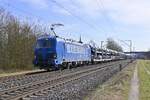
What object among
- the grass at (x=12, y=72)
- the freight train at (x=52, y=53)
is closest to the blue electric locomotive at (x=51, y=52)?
the freight train at (x=52, y=53)

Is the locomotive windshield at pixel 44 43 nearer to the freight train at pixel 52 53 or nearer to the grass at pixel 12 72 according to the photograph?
the freight train at pixel 52 53

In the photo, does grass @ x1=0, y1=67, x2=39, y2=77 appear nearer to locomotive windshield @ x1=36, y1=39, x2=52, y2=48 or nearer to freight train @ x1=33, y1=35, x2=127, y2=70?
freight train @ x1=33, y1=35, x2=127, y2=70

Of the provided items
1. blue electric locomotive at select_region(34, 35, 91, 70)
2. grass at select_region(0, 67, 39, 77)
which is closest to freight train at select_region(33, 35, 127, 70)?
blue electric locomotive at select_region(34, 35, 91, 70)

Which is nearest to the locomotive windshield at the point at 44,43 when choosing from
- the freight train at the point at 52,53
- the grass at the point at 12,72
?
the freight train at the point at 52,53

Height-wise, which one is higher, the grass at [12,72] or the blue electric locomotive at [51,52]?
the blue electric locomotive at [51,52]

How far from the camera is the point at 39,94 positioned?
16.8 meters

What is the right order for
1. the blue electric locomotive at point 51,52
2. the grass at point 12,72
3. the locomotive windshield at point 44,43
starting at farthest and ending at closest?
the locomotive windshield at point 44,43, the blue electric locomotive at point 51,52, the grass at point 12,72

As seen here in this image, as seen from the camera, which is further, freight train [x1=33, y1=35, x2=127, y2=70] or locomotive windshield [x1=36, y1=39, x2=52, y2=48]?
locomotive windshield [x1=36, y1=39, x2=52, y2=48]

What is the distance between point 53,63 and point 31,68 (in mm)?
8047

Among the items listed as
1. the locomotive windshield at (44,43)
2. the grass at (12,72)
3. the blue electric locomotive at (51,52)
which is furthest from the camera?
the locomotive windshield at (44,43)

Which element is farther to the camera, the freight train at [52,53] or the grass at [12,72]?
the freight train at [52,53]

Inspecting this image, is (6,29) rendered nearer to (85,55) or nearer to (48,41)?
(48,41)

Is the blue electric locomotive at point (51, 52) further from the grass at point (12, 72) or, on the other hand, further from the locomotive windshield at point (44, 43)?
the grass at point (12, 72)

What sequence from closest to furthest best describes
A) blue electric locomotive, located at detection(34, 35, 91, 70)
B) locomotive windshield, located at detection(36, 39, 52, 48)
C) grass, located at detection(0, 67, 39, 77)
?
grass, located at detection(0, 67, 39, 77) → blue electric locomotive, located at detection(34, 35, 91, 70) → locomotive windshield, located at detection(36, 39, 52, 48)
